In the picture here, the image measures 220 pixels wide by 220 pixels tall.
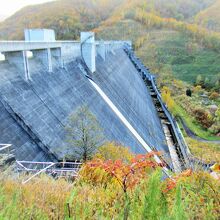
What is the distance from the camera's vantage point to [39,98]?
1305cm

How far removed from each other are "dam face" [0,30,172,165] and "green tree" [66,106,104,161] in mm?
424

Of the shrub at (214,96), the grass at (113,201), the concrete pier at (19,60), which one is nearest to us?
the grass at (113,201)

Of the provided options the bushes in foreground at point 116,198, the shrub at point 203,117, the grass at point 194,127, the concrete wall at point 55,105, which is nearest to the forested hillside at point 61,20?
the grass at point 194,127

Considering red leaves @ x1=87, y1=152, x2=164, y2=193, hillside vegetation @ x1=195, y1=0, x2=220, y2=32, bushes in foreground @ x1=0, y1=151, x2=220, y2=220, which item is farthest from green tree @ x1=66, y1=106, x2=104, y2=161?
hillside vegetation @ x1=195, y1=0, x2=220, y2=32

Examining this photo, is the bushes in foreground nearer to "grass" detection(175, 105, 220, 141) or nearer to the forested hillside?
"grass" detection(175, 105, 220, 141)

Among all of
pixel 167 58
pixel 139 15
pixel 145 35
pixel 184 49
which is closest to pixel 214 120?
pixel 167 58

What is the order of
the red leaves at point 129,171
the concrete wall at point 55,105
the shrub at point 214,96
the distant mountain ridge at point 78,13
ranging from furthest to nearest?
the distant mountain ridge at point 78,13
the shrub at point 214,96
the concrete wall at point 55,105
the red leaves at point 129,171

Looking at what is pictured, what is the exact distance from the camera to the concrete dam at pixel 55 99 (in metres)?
10.8

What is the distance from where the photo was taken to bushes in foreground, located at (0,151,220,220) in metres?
3.44

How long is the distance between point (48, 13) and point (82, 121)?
113m

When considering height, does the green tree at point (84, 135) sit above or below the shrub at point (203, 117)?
above

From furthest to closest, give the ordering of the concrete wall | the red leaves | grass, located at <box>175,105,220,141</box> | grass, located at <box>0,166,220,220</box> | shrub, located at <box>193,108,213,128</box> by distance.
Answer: shrub, located at <box>193,108,213,128</box>, grass, located at <box>175,105,220,141</box>, the concrete wall, the red leaves, grass, located at <box>0,166,220,220</box>

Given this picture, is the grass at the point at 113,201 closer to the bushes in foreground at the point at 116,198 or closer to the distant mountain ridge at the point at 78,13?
the bushes in foreground at the point at 116,198

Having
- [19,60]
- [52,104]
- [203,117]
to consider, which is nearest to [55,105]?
[52,104]
